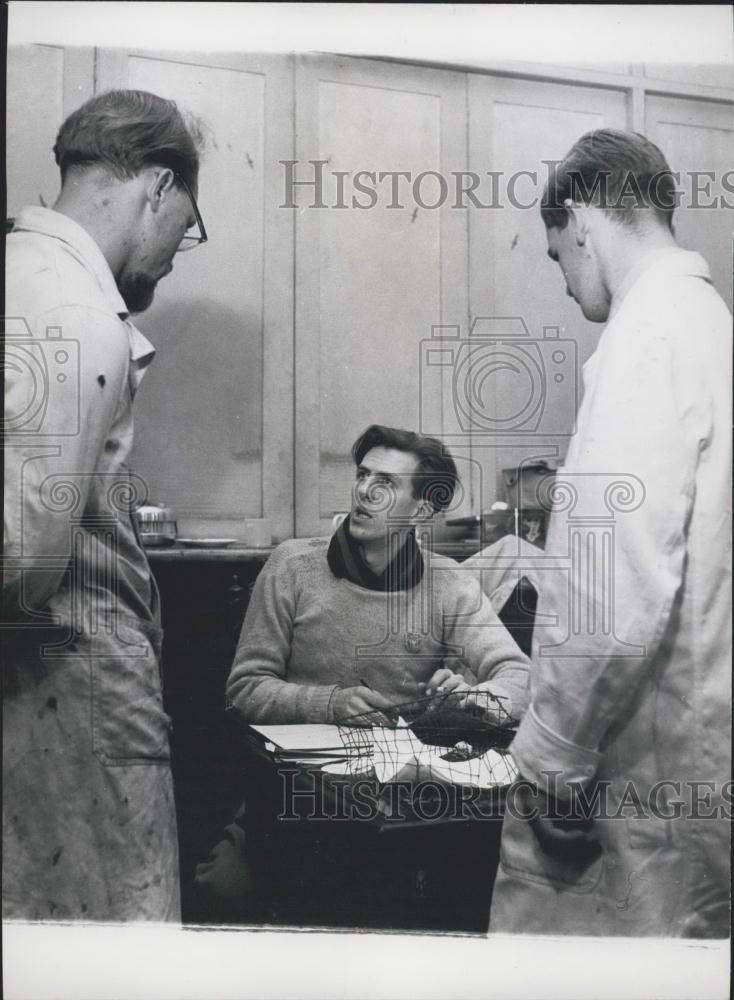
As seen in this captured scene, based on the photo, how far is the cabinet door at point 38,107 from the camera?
227cm

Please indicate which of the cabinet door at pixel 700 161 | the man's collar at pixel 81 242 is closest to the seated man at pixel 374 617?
the man's collar at pixel 81 242

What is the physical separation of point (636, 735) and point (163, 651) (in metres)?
1.20

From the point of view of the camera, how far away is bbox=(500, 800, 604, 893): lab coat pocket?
2.19m

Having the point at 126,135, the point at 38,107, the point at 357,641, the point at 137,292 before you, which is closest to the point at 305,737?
the point at 357,641

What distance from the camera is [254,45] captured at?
89.4 inches

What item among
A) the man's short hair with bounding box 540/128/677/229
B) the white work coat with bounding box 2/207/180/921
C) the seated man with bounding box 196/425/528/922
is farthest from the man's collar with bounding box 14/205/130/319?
the man's short hair with bounding box 540/128/677/229

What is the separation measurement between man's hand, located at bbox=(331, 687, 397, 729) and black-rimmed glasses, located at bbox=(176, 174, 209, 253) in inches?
47.0

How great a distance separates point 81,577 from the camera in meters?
2.23

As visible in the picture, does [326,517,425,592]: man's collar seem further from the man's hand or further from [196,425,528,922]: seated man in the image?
the man's hand

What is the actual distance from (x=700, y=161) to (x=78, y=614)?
1958mm

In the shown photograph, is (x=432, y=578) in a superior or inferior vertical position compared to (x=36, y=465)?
inferior

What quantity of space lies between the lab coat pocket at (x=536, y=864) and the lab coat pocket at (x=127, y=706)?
2.90 feet

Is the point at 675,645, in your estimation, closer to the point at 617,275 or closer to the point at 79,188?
the point at 617,275

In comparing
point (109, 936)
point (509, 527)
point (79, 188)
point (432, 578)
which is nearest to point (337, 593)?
point (432, 578)
